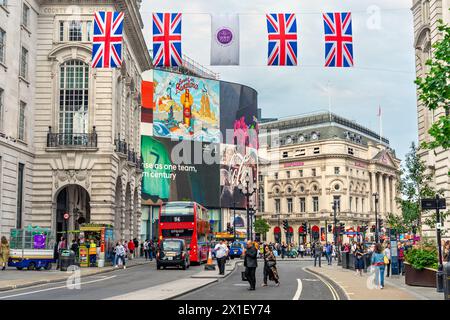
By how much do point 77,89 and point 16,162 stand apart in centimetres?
751

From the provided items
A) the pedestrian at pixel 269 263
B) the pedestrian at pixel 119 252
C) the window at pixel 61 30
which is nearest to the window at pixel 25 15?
the window at pixel 61 30

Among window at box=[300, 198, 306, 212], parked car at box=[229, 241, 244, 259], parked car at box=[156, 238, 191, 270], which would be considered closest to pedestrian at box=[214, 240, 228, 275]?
parked car at box=[156, 238, 191, 270]

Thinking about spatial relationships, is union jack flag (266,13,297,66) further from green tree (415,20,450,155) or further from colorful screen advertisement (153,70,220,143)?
colorful screen advertisement (153,70,220,143)

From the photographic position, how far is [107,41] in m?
30.1

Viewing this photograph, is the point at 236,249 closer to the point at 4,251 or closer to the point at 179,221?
the point at 179,221

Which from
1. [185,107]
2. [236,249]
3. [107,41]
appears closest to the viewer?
[107,41]

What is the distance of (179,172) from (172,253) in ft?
175

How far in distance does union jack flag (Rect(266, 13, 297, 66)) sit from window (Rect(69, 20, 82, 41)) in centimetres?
2440

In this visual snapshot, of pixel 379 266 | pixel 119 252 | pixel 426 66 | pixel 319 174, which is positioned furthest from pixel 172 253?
pixel 319 174

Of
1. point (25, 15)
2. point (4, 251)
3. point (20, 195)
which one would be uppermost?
point (25, 15)

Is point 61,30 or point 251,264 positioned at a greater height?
point 61,30

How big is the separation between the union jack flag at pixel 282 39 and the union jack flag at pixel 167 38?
3.82 metres

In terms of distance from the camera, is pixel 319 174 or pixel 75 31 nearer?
pixel 75 31

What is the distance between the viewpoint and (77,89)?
47.9 metres
